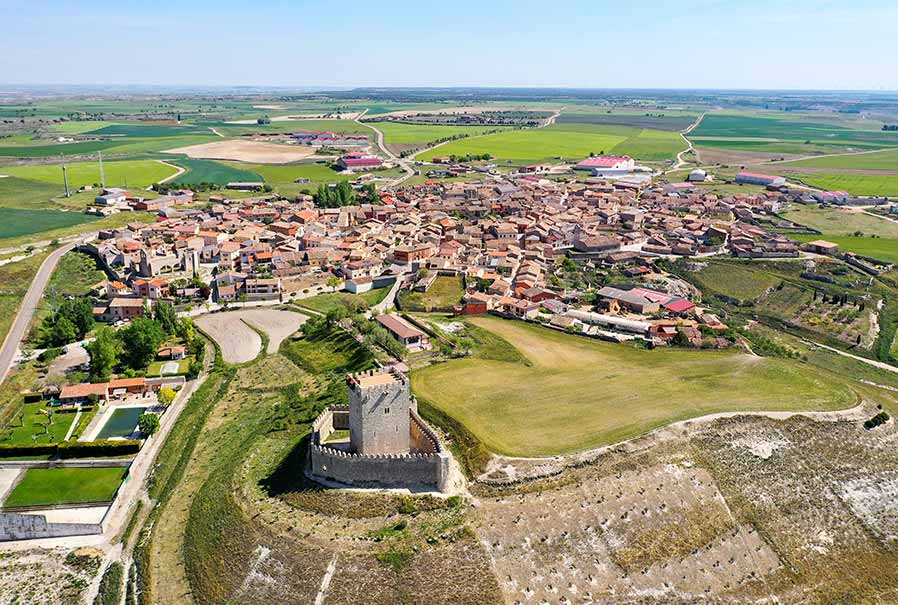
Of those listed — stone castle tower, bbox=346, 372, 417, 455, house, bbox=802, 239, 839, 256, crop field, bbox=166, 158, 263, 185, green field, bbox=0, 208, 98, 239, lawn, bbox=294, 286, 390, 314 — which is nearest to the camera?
stone castle tower, bbox=346, 372, 417, 455

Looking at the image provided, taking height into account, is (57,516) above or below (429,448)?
below

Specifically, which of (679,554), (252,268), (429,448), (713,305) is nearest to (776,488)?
(679,554)

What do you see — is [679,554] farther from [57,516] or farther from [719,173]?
[719,173]

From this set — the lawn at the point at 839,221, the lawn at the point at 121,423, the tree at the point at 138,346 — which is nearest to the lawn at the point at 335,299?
the tree at the point at 138,346

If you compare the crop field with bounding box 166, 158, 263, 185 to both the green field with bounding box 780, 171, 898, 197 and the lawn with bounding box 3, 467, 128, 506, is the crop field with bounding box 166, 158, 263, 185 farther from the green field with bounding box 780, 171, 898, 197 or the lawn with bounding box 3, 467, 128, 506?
the green field with bounding box 780, 171, 898, 197

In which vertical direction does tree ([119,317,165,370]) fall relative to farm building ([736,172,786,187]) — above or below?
below

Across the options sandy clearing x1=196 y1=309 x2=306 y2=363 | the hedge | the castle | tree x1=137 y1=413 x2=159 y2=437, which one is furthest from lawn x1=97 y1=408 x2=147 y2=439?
the castle
